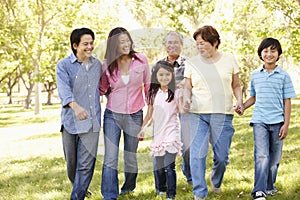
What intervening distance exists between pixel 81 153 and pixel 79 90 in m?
0.72

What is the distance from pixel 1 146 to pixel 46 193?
8.11 m

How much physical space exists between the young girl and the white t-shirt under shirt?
30cm

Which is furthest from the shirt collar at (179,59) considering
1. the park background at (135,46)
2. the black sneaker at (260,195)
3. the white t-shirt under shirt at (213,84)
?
the black sneaker at (260,195)

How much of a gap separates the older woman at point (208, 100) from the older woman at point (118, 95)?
58cm

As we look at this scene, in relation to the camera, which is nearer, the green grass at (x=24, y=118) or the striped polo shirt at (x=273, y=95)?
the striped polo shirt at (x=273, y=95)

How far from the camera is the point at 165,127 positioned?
538 centimetres

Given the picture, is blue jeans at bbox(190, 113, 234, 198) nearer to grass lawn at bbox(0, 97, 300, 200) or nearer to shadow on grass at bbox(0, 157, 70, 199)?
A: grass lawn at bbox(0, 97, 300, 200)

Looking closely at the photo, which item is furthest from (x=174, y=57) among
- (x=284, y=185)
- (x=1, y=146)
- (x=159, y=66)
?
(x=1, y=146)

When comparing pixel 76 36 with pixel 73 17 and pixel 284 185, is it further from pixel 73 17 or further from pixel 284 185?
pixel 73 17

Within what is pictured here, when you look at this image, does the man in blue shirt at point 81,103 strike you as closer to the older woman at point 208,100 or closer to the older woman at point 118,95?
the older woman at point 118,95

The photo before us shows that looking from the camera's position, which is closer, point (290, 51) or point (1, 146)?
point (1, 146)

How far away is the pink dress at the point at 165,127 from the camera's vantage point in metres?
5.29

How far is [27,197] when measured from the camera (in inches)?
241

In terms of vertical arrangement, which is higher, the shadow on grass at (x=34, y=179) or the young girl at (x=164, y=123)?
the young girl at (x=164, y=123)
